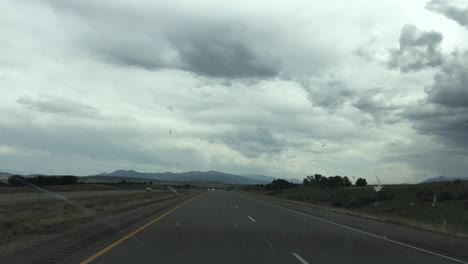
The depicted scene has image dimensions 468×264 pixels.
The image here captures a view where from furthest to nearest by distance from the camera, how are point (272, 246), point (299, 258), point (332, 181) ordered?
point (332, 181) < point (272, 246) < point (299, 258)

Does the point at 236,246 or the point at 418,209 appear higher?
the point at 418,209

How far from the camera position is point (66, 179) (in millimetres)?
118500

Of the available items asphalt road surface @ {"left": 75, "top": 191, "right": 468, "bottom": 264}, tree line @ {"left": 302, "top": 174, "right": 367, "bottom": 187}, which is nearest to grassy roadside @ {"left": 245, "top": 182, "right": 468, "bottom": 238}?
asphalt road surface @ {"left": 75, "top": 191, "right": 468, "bottom": 264}

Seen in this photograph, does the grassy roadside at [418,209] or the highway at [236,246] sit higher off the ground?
the grassy roadside at [418,209]

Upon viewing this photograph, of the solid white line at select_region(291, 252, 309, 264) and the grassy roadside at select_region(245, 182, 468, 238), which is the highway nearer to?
the solid white line at select_region(291, 252, 309, 264)

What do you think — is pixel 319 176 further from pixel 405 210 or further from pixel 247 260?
pixel 247 260

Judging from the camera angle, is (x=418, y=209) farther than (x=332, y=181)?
No

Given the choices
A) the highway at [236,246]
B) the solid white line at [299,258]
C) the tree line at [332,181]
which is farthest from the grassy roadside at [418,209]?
the tree line at [332,181]

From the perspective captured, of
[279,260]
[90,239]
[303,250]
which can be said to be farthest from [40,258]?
[303,250]

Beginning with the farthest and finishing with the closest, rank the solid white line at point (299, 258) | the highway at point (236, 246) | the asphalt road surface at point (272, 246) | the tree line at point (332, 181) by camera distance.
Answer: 1. the tree line at point (332, 181)
2. the asphalt road surface at point (272, 246)
3. the highway at point (236, 246)
4. the solid white line at point (299, 258)

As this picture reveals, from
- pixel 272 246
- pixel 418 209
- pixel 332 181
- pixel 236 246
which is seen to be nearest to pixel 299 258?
pixel 272 246

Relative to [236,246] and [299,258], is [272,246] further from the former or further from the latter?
[299,258]

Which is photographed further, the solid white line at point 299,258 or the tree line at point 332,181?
the tree line at point 332,181

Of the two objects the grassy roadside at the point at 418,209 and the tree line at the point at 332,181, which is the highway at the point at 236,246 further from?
the tree line at the point at 332,181
